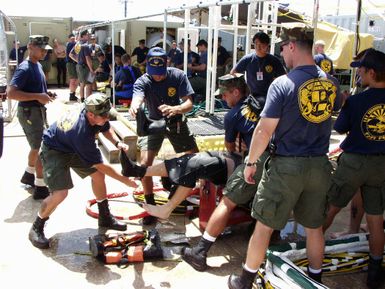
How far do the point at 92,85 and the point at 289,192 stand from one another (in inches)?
386

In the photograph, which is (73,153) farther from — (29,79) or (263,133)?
(263,133)

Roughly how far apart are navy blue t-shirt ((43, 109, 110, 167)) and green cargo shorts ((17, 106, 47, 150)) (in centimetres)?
122

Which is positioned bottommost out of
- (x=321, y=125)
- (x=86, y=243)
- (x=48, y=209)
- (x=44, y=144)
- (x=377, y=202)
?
(x=86, y=243)

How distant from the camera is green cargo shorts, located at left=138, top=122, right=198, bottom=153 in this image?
15.6 feet

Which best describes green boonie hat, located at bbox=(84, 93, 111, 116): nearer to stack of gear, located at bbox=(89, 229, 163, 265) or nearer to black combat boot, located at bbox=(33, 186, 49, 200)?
stack of gear, located at bbox=(89, 229, 163, 265)

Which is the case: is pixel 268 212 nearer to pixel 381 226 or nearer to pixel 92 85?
pixel 381 226

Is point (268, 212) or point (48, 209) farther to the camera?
point (48, 209)

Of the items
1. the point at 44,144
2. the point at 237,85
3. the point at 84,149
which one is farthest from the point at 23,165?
the point at 237,85

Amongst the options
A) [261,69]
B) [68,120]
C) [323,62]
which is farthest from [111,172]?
[323,62]

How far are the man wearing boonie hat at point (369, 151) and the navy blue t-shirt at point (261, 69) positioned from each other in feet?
7.11

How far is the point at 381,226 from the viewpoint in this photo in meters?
3.41

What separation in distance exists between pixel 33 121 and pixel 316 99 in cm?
352

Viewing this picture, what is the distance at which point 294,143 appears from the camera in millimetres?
2914

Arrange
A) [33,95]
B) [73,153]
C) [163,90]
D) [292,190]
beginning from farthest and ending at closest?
[33,95]
[163,90]
[73,153]
[292,190]
